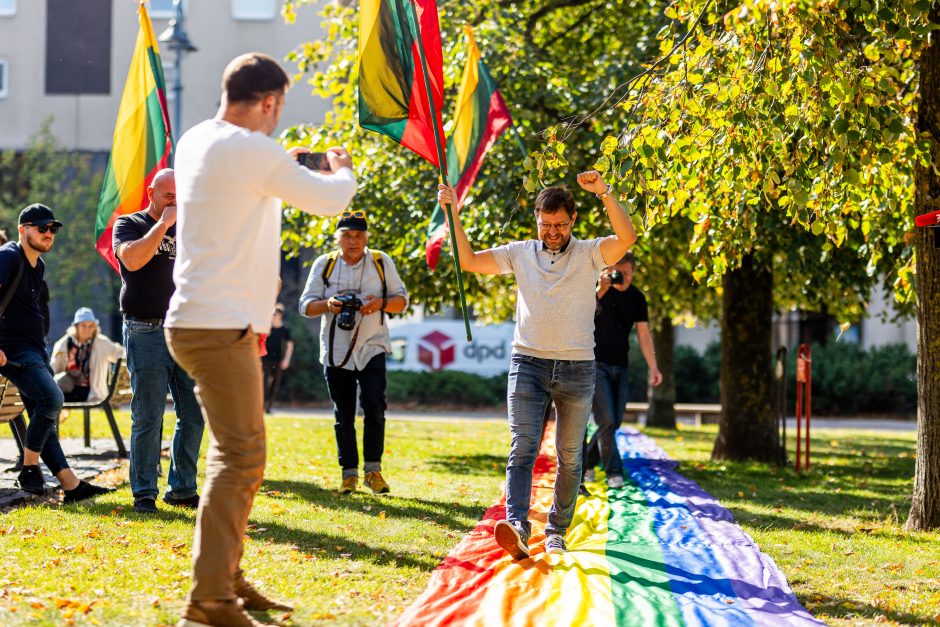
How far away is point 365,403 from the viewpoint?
873 cm

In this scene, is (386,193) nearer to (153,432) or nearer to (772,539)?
(153,432)

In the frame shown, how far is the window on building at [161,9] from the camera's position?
29.8 m

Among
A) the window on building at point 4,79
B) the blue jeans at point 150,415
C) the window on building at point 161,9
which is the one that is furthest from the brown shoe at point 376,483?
the window on building at point 4,79

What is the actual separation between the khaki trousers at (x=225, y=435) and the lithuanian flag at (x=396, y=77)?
10.2 feet

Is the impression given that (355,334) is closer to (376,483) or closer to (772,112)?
(376,483)

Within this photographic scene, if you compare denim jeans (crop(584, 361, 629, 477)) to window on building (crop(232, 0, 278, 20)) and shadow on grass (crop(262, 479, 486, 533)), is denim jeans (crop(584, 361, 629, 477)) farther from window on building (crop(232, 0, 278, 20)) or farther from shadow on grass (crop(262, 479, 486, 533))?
window on building (crop(232, 0, 278, 20))

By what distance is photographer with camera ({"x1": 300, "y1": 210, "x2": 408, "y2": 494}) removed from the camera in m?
8.66

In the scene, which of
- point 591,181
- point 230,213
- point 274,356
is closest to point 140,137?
point 591,181

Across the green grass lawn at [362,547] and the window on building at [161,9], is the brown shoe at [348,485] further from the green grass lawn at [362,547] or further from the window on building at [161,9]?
the window on building at [161,9]

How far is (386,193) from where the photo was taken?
44.3ft

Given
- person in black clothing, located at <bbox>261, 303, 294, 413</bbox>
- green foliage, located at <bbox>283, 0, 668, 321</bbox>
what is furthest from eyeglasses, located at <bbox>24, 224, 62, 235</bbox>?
person in black clothing, located at <bbox>261, 303, 294, 413</bbox>

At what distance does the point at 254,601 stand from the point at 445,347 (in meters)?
22.1

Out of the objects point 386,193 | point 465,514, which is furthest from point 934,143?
point 386,193

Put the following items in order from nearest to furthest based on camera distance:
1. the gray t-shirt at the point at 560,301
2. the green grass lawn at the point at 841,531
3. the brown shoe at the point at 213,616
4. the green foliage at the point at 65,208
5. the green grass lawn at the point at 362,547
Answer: the brown shoe at the point at 213,616, the green grass lawn at the point at 362,547, the green grass lawn at the point at 841,531, the gray t-shirt at the point at 560,301, the green foliage at the point at 65,208
